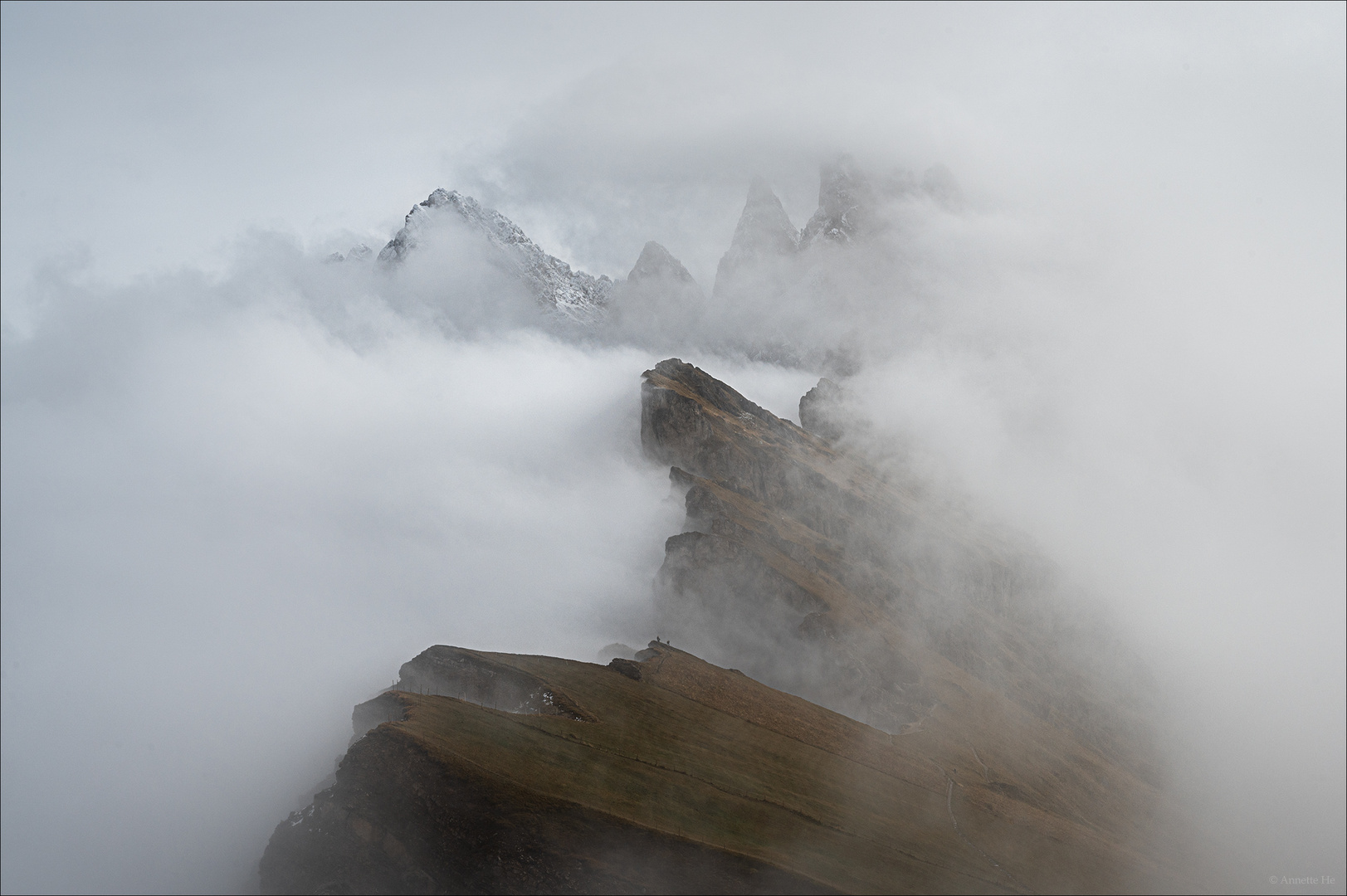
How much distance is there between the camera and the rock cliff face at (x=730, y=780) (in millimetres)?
61500

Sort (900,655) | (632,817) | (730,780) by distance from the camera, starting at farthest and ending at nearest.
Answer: (900,655) < (730,780) < (632,817)

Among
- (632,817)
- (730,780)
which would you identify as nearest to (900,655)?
(730,780)

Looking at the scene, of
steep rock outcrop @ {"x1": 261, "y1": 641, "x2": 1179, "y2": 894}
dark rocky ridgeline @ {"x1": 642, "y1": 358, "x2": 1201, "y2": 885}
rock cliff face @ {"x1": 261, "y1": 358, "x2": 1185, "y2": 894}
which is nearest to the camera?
steep rock outcrop @ {"x1": 261, "y1": 641, "x2": 1179, "y2": 894}

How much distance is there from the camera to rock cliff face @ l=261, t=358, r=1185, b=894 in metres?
61.5

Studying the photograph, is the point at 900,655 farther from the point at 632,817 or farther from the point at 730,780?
the point at 632,817

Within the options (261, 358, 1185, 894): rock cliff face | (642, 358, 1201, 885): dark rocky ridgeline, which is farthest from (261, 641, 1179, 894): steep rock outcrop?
(642, 358, 1201, 885): dark rocky ridgeline

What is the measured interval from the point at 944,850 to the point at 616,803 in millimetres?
33080

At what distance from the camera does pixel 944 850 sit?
2923 inches

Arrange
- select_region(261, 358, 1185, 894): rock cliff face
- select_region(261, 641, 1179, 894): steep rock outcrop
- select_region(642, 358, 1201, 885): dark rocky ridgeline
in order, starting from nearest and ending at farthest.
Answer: select_region(261, 641, 1179, 894): steep rock outcrop → select_region(261, 358, 1185, 894): rock cliff face → select_region(642, 358, 1201, 885): dark rocky ridgeline

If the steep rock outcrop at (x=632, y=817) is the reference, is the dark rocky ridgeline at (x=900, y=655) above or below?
above

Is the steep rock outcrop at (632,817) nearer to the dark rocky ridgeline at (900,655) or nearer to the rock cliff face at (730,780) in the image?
the rock cliff face at (730,780)

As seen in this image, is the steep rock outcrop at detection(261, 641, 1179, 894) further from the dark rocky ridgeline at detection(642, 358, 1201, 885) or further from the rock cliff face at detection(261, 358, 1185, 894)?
the dark rocky ridgeline at detection(642, 358, 1201, 885)

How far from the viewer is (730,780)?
75875 mm

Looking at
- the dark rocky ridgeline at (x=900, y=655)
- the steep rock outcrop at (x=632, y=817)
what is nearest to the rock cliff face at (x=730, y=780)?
the steep rock outcrop at (x=632, y=817)
